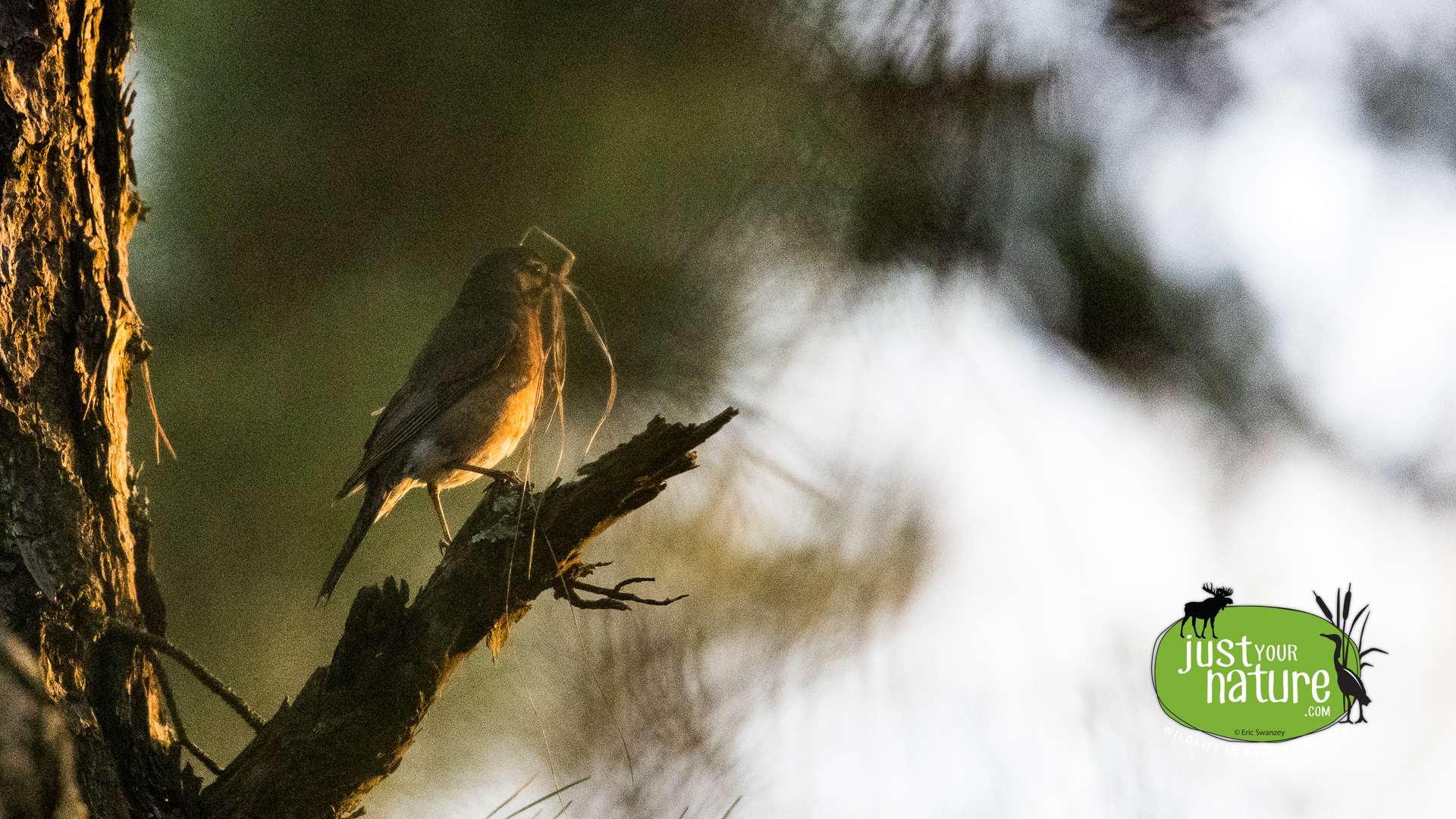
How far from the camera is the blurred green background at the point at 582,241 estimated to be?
4.95 feet

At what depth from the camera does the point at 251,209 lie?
1511mm

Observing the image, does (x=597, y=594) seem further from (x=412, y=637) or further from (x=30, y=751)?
(x=30, y=751)

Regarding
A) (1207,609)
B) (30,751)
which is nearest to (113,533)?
(30,751)

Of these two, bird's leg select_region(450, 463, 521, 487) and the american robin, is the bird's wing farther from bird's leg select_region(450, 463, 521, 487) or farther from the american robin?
bird's leg select_region(450, 463, 521, 487)

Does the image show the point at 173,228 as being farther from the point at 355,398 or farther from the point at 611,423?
the point at 611,423

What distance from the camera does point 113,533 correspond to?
1308mm

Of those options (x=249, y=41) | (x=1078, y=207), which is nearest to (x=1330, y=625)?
(x=1078, y=207)

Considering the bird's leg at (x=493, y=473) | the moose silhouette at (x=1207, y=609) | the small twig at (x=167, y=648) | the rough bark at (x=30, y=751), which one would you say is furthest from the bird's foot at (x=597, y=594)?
the moose silhouette at (x=1207, y=609)

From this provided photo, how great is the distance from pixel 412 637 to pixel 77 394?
0.58m

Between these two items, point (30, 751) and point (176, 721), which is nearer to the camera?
point (30, 751)

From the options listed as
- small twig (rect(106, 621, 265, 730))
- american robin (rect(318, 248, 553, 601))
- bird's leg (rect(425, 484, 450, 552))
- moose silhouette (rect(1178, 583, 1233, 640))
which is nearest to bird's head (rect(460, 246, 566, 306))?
american robin (rect(318, 248, 553, 601))

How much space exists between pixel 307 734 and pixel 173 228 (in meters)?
0.86

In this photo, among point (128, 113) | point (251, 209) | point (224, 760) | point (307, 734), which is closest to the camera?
point (307, 734)

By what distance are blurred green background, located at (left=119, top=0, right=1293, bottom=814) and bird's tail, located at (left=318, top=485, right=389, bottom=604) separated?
0.12 ft
